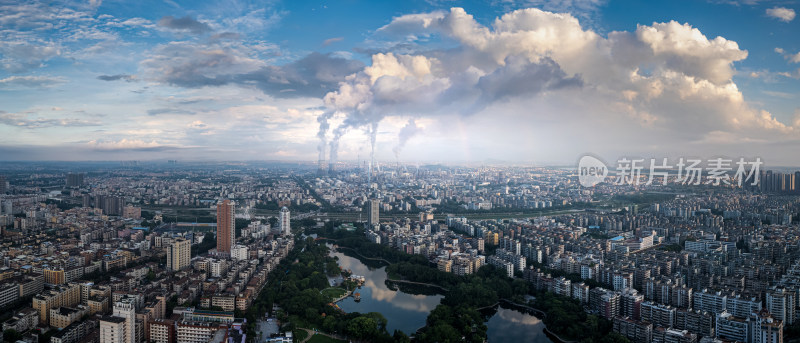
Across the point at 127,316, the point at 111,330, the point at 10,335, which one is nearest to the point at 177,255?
the point at 10,335

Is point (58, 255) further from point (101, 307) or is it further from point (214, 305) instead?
point (214, 305)

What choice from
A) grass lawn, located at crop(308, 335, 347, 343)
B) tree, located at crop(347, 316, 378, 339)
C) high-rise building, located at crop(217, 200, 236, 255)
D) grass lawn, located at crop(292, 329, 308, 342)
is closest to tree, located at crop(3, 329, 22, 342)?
grass lawn, located at crop(292, 329, 308, 342)

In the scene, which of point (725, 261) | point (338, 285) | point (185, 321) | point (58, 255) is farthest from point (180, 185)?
point (725, 261)

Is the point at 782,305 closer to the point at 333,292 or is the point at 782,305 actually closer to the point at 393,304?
the point at 393,304

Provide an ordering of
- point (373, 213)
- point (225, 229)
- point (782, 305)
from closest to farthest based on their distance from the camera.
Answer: point (782, 305)
point (225, 229)
point (373, 213)

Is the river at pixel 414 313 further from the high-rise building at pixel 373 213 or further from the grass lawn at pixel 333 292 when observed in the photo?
the high-rise building at pixel 373 213

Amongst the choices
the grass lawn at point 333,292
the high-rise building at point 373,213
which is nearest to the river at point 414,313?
the grass lawn at point 333,292
